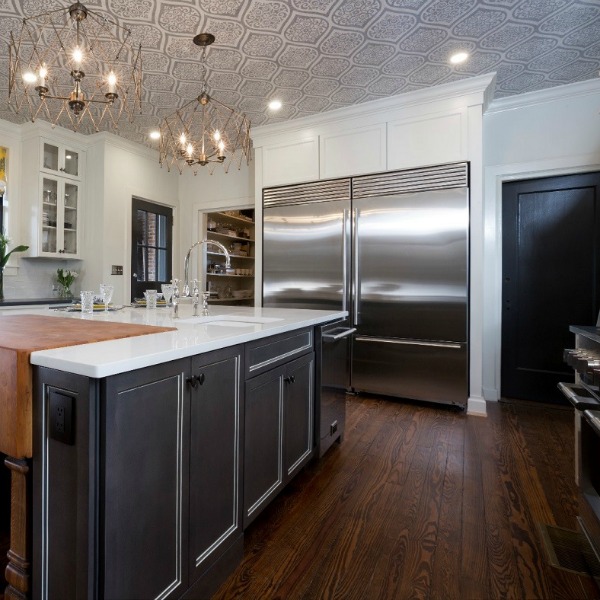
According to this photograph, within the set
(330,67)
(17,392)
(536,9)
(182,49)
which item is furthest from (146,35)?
(17,392)

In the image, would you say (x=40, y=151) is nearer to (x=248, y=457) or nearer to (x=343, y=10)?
(x=343, y=10)

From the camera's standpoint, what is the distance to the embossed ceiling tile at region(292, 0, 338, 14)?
235 cm

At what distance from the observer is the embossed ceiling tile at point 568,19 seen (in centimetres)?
239

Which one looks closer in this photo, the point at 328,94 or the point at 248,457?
the point at 248,457

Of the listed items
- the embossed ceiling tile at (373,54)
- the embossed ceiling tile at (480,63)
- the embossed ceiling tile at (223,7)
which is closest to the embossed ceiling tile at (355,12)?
the embossed ceiling tile at (373,54)

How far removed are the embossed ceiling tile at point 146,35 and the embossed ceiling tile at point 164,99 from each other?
700 mm

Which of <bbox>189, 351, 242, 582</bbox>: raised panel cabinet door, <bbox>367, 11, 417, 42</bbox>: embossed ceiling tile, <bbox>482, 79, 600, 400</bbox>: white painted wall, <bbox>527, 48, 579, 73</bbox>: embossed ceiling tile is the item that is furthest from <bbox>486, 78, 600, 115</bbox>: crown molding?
<bbox>189, 351, 242, 582</bbox>: raised panel cabinet door

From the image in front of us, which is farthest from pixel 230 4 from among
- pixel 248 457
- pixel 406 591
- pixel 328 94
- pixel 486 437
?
pixel 486 437

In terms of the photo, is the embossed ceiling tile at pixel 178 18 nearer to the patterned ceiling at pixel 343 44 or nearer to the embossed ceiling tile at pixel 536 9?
the patterned ceiling at pixel 343 44

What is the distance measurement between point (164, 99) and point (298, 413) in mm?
3354

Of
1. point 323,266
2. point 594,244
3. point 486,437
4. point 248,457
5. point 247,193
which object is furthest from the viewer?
point 247,193

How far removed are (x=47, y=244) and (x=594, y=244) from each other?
561 cm

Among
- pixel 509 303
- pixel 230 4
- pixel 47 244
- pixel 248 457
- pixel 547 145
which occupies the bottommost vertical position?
pixel 248 457

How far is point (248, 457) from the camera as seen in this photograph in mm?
1532
